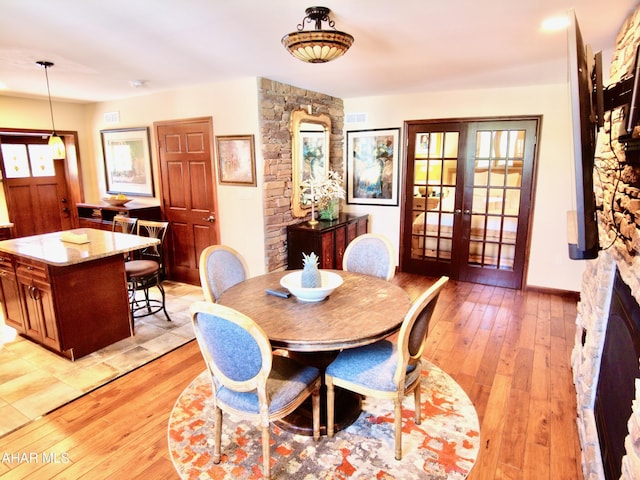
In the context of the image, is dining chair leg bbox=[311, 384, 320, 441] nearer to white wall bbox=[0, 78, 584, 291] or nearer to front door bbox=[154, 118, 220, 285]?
white wall bbox=[0, 78, 584, 291]

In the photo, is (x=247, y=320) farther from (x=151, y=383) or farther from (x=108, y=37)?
(x=108, y=37)

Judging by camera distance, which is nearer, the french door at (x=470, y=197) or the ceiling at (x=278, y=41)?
the ceiling at (x=278, y=41)

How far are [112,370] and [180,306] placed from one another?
1.30 meters

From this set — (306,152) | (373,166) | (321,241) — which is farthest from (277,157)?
(373,166)

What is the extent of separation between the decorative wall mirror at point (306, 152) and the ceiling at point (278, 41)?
0.47m

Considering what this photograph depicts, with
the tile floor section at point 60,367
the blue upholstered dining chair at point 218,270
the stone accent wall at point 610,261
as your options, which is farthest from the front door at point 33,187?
the stone accent wall at point 610,261

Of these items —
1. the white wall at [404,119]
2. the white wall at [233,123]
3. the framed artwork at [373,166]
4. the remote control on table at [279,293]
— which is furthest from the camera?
the framed artwork at [373,166]

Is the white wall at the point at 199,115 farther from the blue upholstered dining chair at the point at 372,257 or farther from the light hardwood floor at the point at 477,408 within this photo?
the light hardwood floor at the point at 477,408

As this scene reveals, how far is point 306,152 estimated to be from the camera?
4.68m

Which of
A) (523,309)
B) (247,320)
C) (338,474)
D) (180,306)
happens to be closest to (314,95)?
(180,306)

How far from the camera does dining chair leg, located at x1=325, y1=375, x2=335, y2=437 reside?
2078 millimetres

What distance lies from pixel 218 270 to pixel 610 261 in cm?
240

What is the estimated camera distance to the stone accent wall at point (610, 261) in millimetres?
1496

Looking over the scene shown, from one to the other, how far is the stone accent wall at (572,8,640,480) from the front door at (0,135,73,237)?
6.62 meters
